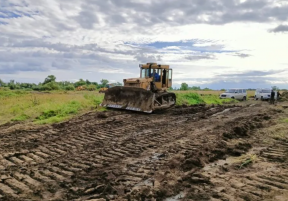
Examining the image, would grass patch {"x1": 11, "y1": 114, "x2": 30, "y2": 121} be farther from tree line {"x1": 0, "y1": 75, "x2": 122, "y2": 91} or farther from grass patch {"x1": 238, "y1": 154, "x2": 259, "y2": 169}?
tree line {"x1": 0, "y1": 75, "x2": 122, "y2": 91}

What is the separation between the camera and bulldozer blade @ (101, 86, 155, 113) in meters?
14.6

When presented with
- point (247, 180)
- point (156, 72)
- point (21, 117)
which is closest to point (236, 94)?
point (156, 72)

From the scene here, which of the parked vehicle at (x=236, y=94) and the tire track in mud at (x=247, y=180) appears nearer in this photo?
the tire track in mud at (x=247, y=180)

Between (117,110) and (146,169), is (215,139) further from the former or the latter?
(117,110)

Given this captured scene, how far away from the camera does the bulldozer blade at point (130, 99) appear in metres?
14.6

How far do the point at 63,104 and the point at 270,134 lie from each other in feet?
35.2

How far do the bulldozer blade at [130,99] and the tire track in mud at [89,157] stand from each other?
3.80m

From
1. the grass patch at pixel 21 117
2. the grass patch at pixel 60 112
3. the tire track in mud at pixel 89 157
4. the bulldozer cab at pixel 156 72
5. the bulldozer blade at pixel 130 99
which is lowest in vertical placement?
the tire track in mud at pixel 89 157

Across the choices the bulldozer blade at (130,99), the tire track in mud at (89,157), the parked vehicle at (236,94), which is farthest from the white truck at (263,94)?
the tire track in mud at (89,157)

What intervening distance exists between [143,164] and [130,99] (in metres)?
9.33

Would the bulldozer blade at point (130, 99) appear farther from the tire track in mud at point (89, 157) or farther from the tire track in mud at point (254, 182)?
the tire track in mud at point (254, 182)

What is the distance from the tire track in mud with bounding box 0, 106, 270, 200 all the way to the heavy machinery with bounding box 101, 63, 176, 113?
3.97 m

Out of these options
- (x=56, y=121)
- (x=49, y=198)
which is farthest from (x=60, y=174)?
(x=56, y=121)

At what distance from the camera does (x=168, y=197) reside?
4.46 meters
